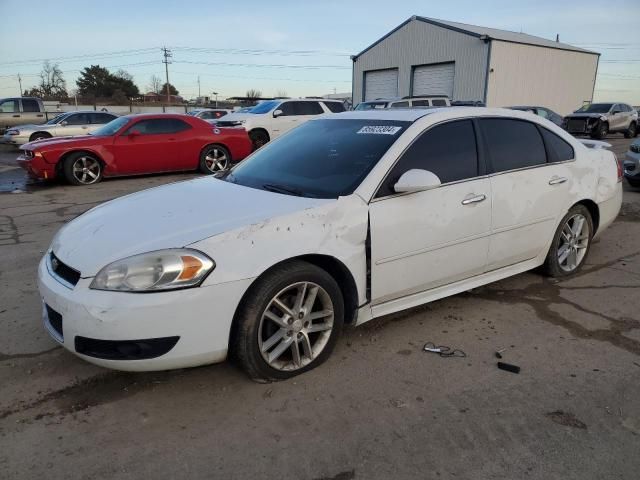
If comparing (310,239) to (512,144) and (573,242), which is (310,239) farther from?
(573,242)

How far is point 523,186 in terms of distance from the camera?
3.96 metres

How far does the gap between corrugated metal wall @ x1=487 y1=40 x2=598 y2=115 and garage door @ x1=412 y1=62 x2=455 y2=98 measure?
2.67 metres

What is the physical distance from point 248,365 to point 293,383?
329mm

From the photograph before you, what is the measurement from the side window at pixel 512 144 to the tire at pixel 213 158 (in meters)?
8.70

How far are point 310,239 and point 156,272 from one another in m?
0.86

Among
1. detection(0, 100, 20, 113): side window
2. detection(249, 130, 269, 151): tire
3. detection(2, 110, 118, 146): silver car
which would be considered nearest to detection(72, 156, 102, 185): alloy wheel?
detection(249, 130, 269, 151): tire

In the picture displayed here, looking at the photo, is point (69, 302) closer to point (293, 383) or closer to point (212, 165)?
point (293, 383)

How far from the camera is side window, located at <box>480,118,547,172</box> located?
12.7 feet

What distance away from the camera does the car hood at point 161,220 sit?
2.70m

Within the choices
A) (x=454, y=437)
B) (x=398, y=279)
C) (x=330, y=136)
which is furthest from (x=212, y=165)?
(x=454, y=437)

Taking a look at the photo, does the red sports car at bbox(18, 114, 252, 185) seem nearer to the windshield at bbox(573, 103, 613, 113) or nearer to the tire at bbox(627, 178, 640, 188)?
the tire at bbox(627, 178, 640, 188)

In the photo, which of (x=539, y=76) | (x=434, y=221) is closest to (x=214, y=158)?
(x=434, y=221)

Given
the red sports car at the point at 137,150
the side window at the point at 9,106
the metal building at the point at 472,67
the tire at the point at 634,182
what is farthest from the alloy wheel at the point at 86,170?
the metal building at the point at 472,67

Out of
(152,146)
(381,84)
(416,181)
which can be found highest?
(381,84)
